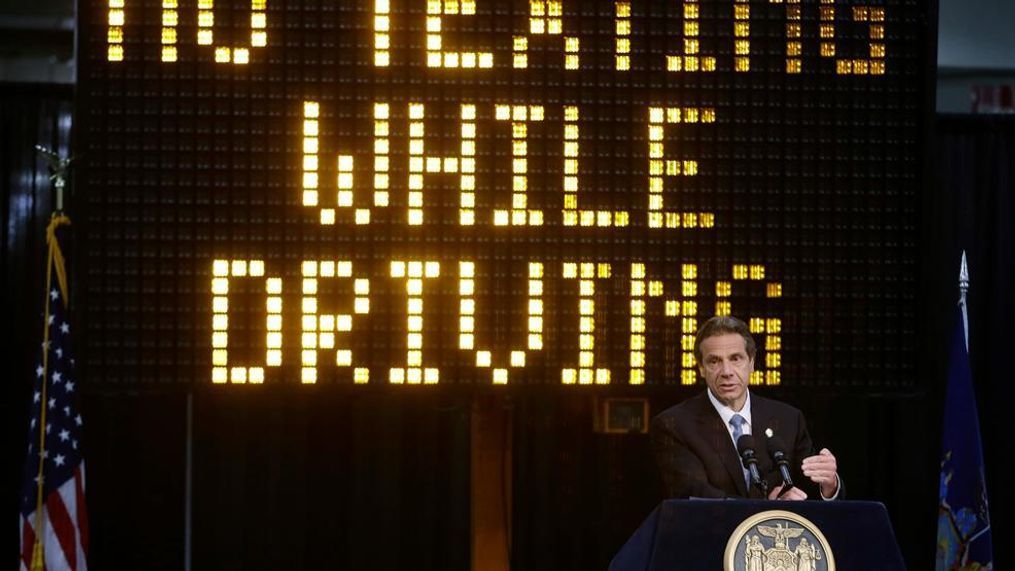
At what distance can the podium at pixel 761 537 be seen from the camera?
2732 millimetres

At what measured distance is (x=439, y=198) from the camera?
4.18 m

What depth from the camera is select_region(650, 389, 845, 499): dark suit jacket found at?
10.9ft

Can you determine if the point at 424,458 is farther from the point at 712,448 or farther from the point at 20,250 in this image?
the point at 712,448

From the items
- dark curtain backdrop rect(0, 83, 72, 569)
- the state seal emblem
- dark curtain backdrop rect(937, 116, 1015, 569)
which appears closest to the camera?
the state seal emblem

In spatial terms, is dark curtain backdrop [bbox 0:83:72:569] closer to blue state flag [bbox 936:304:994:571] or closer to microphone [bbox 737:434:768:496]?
microphone [bbox 737:434:768:496]

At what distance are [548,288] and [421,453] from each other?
164 cm

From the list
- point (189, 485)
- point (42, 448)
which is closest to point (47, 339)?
point (42, 448)

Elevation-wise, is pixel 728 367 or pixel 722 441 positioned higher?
pixel 728 367

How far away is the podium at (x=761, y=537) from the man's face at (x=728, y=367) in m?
0.68

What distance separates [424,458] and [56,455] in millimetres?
1539

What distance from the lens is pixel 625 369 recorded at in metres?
4.20

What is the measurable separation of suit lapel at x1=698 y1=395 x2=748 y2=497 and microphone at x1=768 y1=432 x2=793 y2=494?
0.43 feet

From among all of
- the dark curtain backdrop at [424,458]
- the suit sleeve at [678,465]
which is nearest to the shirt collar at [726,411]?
the suit sleeve at [678,465]

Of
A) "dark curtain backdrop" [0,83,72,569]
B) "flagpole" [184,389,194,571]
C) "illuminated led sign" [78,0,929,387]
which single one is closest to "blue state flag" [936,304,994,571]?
"illuminated led sign" [78,0,929,387]
